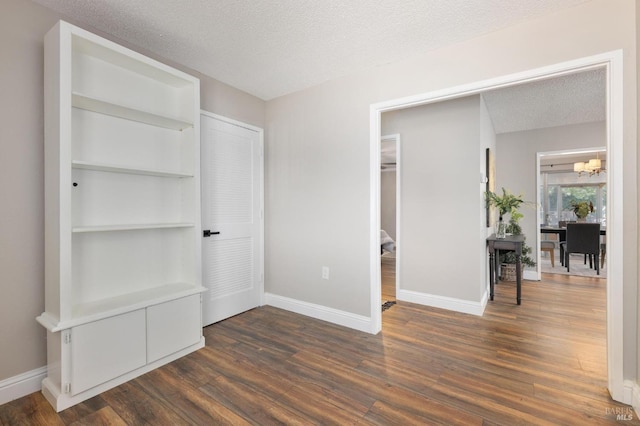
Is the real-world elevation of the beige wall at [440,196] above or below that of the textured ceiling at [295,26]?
below

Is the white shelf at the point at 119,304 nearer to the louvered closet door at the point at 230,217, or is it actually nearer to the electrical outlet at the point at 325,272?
the louvered closet door at the point at 230,217

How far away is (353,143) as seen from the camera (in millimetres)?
2941

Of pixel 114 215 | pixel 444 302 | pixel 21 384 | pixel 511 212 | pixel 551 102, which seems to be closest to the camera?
pixel 21 384

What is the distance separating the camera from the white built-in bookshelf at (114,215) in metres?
1.84

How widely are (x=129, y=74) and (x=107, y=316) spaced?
5.96ft

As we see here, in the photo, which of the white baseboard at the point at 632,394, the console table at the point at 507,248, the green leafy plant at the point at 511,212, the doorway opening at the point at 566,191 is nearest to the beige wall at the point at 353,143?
the white baseboard at the point at 632,394

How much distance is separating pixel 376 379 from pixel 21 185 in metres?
2.66

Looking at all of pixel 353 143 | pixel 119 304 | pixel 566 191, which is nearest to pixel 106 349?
pixel 119 304

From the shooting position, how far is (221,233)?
3133 millimetres

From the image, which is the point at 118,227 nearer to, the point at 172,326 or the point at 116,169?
the point at 116,169

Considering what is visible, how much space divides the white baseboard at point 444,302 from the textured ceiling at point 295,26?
262cm

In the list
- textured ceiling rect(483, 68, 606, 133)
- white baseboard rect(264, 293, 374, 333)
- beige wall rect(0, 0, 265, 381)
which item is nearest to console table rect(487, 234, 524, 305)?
textured ceiling rect(483, 68, 606, 133)

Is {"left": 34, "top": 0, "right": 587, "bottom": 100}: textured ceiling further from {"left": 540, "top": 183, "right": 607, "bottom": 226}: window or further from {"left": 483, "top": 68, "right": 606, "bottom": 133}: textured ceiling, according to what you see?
{"left": 540, "top": 183, "right": 607, "bottom": 226}: window

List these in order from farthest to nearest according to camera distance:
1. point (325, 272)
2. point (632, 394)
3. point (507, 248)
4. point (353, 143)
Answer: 1. point (507, 248)
2. point (325, 272)
3. point (353, 143)
4. point (632, 394)
